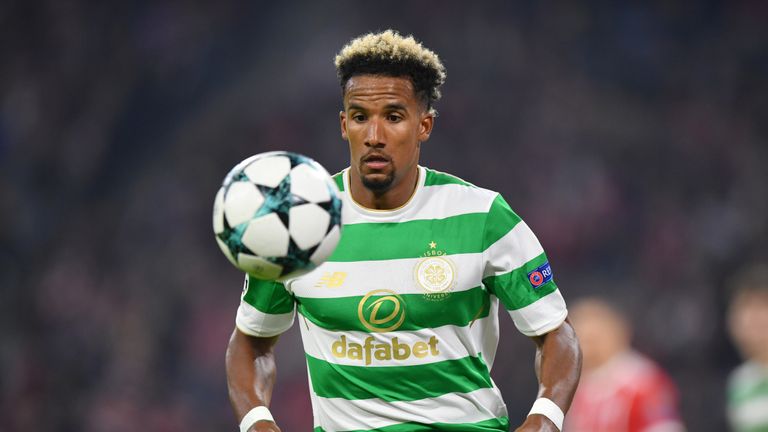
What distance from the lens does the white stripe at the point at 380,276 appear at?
12.2ft

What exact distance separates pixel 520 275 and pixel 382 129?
729mm

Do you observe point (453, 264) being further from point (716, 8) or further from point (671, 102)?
point (716, 8)

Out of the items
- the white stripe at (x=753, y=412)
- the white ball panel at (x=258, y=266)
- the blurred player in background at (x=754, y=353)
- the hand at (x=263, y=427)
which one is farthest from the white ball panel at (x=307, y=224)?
the white stripe at (x=753, y=412)

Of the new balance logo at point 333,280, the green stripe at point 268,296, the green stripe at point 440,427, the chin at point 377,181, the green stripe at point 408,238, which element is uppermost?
the chin at point 377,181

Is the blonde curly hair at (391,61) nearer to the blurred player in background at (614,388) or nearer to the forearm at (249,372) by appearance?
the forearm at (249,372)

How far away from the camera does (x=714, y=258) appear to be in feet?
38.8

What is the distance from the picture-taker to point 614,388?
7.66 metres

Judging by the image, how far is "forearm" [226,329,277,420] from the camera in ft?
12.7

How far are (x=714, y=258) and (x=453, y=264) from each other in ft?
28.9

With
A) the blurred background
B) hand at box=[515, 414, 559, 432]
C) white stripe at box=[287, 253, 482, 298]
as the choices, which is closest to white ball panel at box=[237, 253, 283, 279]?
white stripe at box=[287, 253, 482, 298]

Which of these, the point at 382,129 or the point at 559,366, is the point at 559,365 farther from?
the point at 382,129

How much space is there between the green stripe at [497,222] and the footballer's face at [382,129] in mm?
355

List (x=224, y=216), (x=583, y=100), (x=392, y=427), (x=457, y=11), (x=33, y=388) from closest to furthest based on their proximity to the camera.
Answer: (x=224, y=216)
(x=392, y=427)
(x=33, y=388)
(x=583, y=100)
(x=457, y=11)

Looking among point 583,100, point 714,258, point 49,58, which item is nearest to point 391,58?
point 714,258
